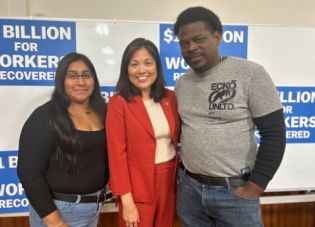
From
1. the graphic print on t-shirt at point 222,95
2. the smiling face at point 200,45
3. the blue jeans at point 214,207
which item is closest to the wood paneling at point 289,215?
the blue jeans at point 214,207

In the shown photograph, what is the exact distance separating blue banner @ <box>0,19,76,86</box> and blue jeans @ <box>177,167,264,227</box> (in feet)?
4.07

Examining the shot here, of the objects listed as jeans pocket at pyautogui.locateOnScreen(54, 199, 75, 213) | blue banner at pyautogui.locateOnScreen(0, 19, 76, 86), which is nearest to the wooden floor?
jeans pocket at pyautogui.locateOnScreen(54, 199, 75, 213)

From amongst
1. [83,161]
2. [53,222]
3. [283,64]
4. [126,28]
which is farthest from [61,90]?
[283,64]

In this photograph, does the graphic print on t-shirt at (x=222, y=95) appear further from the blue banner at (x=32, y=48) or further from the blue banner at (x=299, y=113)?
the blue banner at (x=32, y=48)

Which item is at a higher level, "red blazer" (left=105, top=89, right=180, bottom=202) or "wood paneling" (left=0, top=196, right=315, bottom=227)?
"red blazer" (left=105, top=89, right=180, bottom=202)

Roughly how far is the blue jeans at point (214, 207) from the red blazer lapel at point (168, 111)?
27 cm

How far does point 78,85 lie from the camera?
3.93ft

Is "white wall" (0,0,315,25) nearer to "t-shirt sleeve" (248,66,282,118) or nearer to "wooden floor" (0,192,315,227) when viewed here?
"t-shirt sleeve" (248,66,282,118)

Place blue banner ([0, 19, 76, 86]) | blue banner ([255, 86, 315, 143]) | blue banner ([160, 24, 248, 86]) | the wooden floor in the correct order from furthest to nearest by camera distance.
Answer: the wooden floor
blue banner ([255, 86, 315, 143])
blue banner ([160, 24, 248, 86])
blue banner ([0, 19, 76, 86])

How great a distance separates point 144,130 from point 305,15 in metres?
2.09

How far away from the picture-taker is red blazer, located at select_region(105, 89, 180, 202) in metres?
1.14

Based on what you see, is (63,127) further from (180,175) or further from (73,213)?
(180,175)

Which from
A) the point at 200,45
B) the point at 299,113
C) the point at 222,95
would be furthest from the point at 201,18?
the point at 299,113

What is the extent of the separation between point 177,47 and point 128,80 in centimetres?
68
